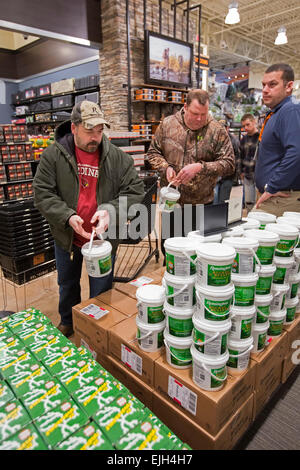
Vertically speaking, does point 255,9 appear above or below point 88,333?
above

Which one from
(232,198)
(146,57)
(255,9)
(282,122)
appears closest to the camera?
(232,198)

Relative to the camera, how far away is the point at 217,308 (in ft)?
3.98

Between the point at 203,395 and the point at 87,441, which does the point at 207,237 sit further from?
the point at 87,441

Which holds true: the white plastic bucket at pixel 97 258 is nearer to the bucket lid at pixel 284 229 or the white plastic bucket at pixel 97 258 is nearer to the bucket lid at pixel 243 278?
the bucket lid at pixel 243 278

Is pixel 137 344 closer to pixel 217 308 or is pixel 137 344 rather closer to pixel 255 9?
pixel 217 308

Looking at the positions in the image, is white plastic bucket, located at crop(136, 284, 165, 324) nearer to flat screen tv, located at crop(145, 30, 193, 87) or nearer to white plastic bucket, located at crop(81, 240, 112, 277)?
white plastic bucket, located at crop(81, 240, 112, 277)

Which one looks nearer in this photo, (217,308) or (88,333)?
(217,308)

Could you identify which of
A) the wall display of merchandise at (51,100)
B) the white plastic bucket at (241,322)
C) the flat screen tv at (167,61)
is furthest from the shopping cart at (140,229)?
the wall display of merchandise at (51,100)

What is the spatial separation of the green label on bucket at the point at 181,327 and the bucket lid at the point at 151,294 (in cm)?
12

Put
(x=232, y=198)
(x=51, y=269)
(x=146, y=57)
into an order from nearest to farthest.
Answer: (x=232, y=198), (x=51, y=269), (x=146, y=57)

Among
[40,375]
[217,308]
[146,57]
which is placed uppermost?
[146,57]

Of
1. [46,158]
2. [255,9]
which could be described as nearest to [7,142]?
[46,158]

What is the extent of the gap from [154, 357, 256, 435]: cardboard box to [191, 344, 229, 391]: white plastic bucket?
22mm

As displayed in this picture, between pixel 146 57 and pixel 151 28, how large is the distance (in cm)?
95
